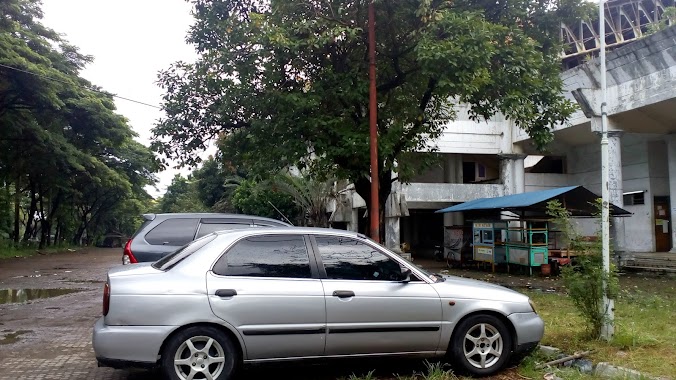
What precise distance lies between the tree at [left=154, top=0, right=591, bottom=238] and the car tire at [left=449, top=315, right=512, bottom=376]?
4790 mm

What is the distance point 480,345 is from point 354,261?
1.50 m

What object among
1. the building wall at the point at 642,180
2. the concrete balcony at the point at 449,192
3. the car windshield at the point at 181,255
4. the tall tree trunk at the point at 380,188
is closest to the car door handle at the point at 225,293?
the car windshield at the point at 181,255

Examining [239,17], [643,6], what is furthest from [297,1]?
[643,6]

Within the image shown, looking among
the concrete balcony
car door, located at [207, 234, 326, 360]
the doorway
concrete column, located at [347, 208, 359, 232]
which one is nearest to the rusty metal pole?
car door, located at [207, 234, 326, 360]

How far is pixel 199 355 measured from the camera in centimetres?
480

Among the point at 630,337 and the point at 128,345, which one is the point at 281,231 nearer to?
the point at 128,345

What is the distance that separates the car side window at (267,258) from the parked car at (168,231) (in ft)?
8.14

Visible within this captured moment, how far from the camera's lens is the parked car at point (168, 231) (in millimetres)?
7980

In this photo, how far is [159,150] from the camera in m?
12.1

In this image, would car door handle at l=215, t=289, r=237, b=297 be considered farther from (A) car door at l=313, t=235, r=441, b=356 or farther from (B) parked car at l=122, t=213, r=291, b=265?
(B) parked car at l=122, t=213, r=291, b=265

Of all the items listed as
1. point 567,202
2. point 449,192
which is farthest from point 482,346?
point 449,192

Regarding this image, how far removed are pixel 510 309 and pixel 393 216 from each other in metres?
15.3

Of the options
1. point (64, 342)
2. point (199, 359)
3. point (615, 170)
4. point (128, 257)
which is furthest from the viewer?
point (615, 170)

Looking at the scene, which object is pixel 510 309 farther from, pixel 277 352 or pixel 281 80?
pixel 281 80
